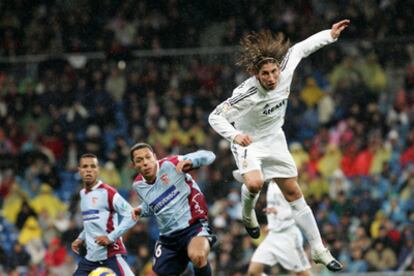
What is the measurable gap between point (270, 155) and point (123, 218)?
1909 mm

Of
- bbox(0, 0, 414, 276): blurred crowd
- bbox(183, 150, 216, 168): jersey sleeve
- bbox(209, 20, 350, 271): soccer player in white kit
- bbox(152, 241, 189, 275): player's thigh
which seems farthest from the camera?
bbox(0, 0, 414, 276): blurred crowd

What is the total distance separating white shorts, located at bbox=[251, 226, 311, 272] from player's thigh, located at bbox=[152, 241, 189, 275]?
343cm

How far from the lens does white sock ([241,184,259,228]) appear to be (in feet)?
39.8

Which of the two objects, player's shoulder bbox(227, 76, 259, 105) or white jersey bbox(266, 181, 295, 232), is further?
white jersey bbox(266, 181, 295, 232)

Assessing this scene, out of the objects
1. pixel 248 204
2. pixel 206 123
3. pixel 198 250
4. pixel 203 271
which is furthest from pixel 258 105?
pixel 206 123

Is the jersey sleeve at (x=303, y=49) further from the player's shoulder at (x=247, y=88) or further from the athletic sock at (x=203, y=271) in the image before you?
the athletic sock at (x=203, y=271)

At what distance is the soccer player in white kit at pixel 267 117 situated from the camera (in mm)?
11516

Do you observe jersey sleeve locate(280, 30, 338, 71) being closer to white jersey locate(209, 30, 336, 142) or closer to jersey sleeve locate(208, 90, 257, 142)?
white jersey locate(209, 30, 336, 142)

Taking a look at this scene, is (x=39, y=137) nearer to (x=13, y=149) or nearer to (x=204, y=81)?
(x=13, y=149)

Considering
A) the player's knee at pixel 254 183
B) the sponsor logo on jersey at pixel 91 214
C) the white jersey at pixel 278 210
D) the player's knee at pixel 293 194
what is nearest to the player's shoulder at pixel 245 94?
the player's knee at pixel 254 183

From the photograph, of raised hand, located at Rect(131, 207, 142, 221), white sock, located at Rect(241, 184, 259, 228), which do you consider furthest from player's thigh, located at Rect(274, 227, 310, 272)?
raised hand, located at Rect(131, 207, 142, 221)

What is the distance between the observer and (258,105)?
11594 millimetres

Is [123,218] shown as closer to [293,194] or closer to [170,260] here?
[170,260]

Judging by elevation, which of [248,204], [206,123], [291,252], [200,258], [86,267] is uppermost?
[206,123]
